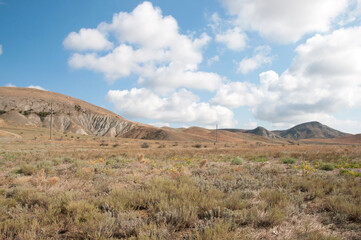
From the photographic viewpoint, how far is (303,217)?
13.8 ft

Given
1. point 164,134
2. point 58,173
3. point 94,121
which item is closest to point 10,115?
point 94,121

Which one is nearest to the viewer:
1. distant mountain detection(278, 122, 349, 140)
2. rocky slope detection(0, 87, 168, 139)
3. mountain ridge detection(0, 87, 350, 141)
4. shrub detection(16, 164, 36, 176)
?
shrub detection(16, 164, 36, 176)

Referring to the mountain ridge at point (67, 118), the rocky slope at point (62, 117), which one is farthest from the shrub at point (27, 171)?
the rocky slope at point (62, 117)

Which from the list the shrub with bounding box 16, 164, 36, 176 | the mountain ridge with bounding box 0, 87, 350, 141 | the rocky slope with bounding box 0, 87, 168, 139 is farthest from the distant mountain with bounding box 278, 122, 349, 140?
the shrub with bounding box 16, 164, 36, 176

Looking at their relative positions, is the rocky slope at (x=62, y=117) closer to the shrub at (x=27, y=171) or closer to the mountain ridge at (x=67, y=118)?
the mountain ridge at (x=67, y=118)

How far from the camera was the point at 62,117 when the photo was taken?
83500 millimetres

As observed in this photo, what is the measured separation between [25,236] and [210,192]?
13.0 ft

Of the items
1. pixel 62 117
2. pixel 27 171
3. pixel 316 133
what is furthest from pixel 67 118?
pixel 316 133

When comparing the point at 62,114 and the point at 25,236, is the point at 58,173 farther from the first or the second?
the point at 62,114

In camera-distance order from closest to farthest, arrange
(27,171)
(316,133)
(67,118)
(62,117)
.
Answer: (27,171) < (62,117) < (67,118) < (316,133)

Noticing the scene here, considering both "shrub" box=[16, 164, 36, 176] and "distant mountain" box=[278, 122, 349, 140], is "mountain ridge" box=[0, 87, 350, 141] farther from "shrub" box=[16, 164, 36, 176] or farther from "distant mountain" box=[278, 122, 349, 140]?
"distant mountain" box=[278, 122, 349, 140]

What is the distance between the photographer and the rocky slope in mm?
78125

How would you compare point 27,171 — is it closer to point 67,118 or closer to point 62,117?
point 62,117

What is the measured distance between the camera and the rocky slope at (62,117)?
78.1 meters
